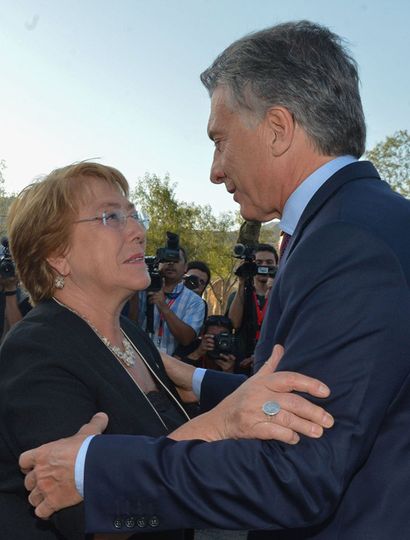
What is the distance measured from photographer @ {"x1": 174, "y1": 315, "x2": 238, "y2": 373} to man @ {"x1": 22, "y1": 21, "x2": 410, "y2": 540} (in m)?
4.61

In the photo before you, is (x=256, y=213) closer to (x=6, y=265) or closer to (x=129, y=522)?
(x=129, y=522)

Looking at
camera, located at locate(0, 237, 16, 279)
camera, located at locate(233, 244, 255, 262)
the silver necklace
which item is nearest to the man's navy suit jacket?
the silver necklace

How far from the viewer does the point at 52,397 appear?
2195mm

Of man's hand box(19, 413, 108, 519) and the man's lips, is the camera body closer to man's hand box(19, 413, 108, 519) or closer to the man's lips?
the man's lips

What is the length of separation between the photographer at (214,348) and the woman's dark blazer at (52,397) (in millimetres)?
3888

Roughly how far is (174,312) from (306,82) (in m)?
5.26

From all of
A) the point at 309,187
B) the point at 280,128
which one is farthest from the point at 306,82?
the point at 309,187

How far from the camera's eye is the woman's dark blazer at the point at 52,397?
85.0 inches

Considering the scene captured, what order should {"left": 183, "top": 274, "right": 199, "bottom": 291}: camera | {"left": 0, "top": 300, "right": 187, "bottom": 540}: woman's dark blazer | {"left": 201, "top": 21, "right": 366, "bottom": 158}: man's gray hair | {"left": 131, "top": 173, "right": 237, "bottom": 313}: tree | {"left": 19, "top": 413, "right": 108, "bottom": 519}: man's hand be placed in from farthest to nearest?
{"left": 131, "top": 173, "right": 237, "bottom": 313}: tree
{"left": 183, "top": 274, "right": 199, "bottom": 291}: camera
{"left": 0, "top": 300, "right": 187, "bottom": 540}: woman's dark blazer
{"left": 201, "top": 21, "right": 366, "bottom": 158}: man's gray hair
{"left": 19, "top": 413, "right": 108, "bottom": 519}: man's hand

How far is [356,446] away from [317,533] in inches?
12.5

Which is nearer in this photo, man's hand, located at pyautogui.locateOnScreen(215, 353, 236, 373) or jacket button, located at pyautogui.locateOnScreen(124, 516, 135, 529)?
jacket button, located at pyautogui.locateOnScreen(124, 516, 135, 529)

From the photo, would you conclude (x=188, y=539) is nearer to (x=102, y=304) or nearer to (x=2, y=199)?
(x=102, y=304)

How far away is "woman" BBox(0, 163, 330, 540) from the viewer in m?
2.21

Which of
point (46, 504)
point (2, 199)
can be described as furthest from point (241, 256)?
point (2, 199)
